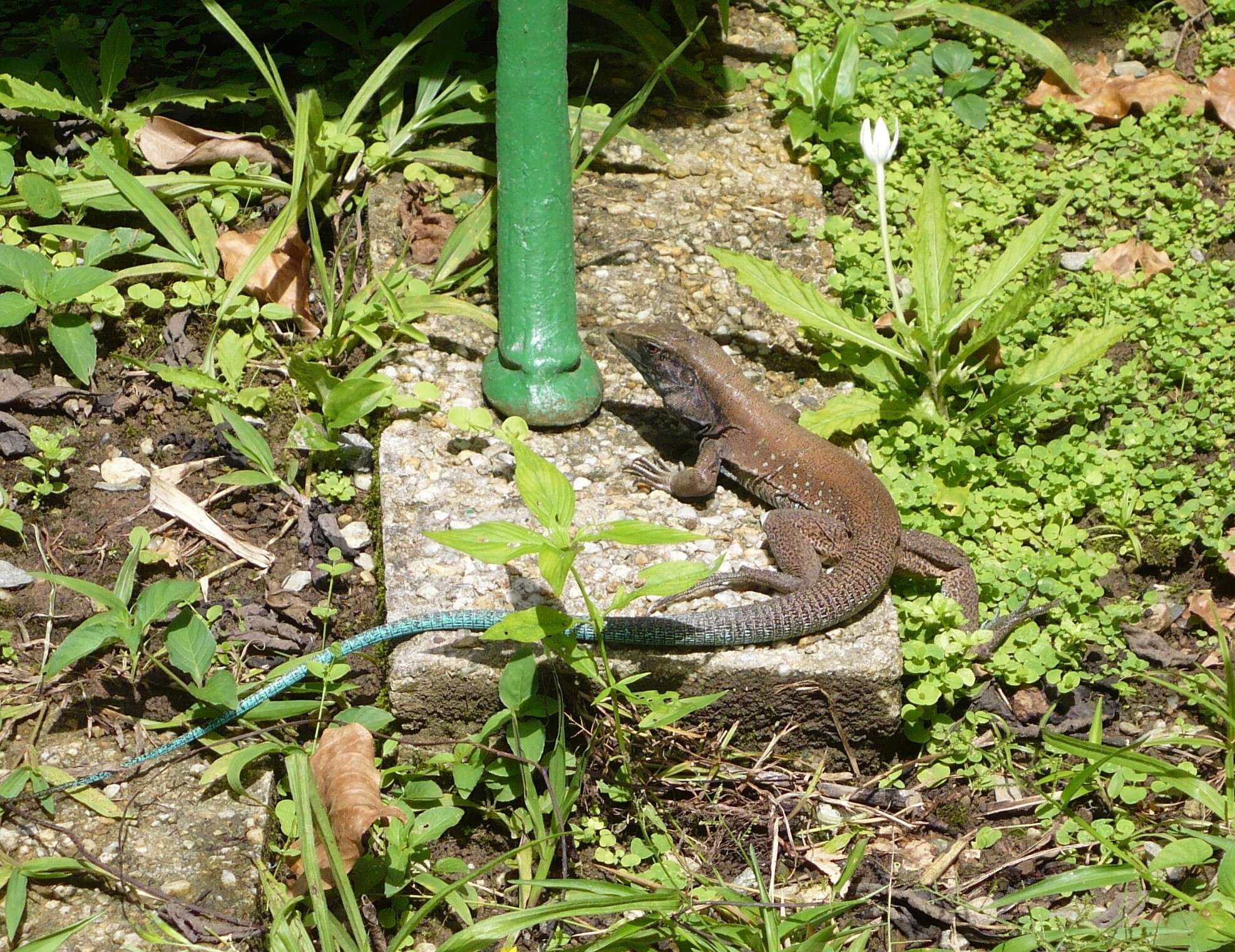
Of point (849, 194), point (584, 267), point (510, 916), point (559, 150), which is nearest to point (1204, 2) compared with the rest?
point (849, 194)

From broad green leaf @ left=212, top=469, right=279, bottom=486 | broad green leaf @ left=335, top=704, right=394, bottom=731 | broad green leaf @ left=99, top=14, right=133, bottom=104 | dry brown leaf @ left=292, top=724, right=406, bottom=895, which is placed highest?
broad green leaf @ left=99, top=14, right=133, bottom=104

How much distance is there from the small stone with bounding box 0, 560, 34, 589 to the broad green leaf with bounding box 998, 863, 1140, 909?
3.08 meters

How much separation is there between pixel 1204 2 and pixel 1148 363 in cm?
280

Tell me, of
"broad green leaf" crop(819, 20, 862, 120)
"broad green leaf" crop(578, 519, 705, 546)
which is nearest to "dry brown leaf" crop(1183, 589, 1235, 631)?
"broad green leaf" crop(578, 519, 705, 546)

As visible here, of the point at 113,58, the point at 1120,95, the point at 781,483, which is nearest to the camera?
the point at 781,483

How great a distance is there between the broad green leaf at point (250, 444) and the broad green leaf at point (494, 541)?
1.22 meters

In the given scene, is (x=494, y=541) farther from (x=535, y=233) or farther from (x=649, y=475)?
(x=535, y=233)

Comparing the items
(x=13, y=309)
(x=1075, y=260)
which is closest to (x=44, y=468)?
(x=13, y=309)

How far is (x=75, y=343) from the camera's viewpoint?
4.43 meters

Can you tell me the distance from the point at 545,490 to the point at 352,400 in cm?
116

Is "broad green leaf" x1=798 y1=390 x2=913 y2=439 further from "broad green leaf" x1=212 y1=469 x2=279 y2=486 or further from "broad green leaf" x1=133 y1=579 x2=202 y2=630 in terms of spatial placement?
"broad green leaf" x1=133 y1=579 x2=202 y2=630

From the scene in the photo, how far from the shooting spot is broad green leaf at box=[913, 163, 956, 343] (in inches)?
180

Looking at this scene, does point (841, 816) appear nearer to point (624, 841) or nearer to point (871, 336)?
point (624, 841)

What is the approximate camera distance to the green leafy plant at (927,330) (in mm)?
4508
